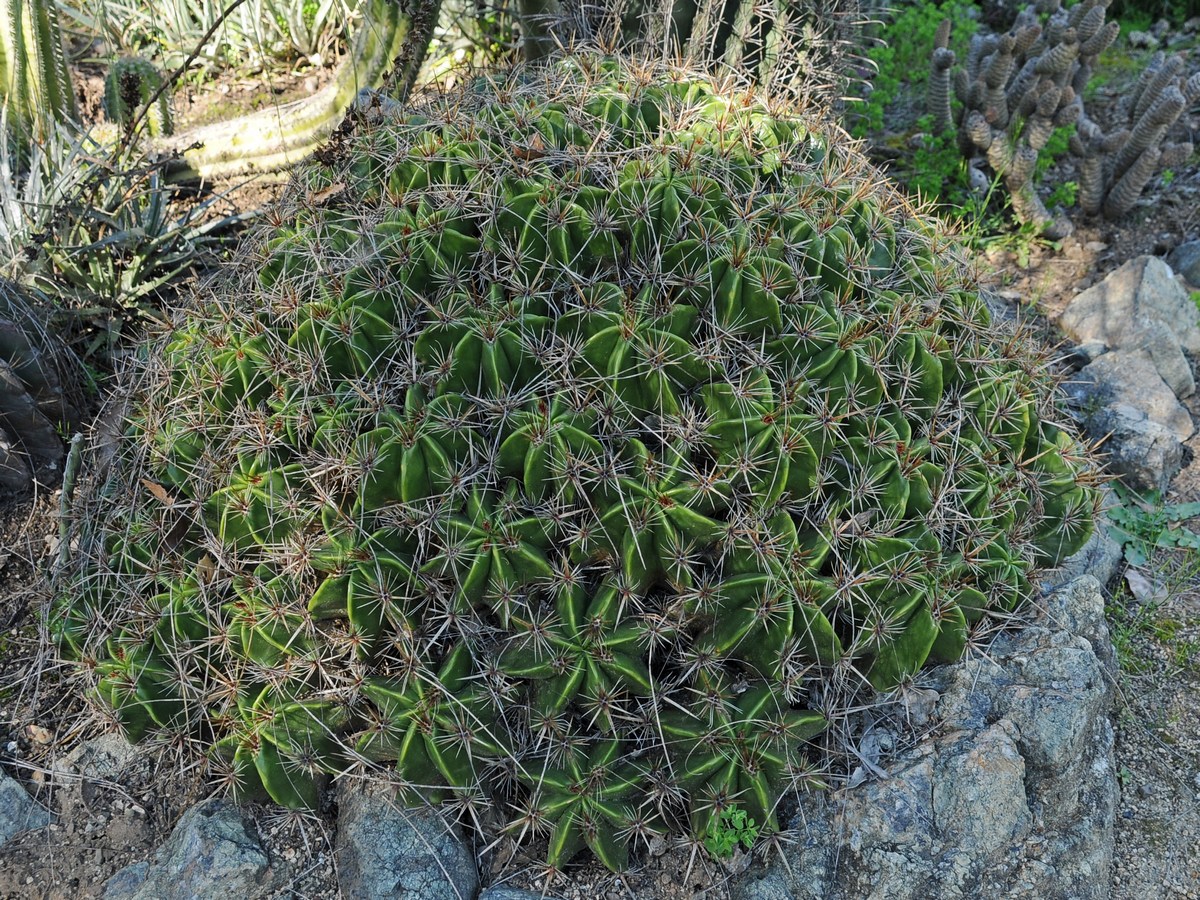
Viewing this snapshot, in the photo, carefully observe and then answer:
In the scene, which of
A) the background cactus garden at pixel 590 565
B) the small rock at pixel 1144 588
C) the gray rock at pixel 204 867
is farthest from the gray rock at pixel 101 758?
the small rock at pixel 1144 588

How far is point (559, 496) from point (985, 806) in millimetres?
1556

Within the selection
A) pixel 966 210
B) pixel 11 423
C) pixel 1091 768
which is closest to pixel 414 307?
pixel 11 423

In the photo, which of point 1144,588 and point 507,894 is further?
point 1144,588

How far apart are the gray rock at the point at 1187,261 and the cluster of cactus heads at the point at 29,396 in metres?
5.74

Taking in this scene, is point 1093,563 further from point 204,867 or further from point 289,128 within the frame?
point 289,128

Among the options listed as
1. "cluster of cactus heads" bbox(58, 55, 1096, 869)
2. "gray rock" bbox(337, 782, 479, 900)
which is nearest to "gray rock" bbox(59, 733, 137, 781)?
"cluster of cactus heads" bbox(58, 55, 1096, 869)

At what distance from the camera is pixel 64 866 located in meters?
3.01

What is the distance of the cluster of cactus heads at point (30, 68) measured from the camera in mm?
5062

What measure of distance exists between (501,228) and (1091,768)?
256 cm

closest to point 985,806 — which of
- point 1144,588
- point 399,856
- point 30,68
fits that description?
point 1144,588

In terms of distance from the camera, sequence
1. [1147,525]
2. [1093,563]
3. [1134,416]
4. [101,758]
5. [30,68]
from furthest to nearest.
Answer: [30,68] < [1134,416] < [1147,525] < [1093,563] < [101,758]

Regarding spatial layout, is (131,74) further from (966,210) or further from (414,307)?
(966,210)

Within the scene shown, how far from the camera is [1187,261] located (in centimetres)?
548

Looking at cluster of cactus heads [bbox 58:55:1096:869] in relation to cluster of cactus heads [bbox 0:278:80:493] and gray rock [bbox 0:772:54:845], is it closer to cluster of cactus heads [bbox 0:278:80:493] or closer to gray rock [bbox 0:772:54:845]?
gray rock [bbox 0:772:54:845]
